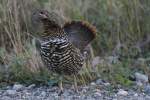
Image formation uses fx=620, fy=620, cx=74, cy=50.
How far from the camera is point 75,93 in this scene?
22.8 feet

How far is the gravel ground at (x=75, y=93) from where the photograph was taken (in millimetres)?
6719

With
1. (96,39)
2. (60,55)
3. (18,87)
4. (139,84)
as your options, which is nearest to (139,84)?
(139,84)

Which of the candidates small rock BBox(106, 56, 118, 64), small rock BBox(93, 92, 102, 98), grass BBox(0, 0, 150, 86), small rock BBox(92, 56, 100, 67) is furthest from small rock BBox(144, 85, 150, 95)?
small rock BBox(106, 56, 118, 64)

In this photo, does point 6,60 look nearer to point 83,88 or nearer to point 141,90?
point 83,88

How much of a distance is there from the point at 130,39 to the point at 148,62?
695 mm

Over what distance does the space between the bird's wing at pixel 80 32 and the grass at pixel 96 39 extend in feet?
1.46

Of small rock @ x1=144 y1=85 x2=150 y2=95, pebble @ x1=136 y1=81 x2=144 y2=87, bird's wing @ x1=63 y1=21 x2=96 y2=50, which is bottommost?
small rock @ x1=144 y1=85 x2=150 y2=95

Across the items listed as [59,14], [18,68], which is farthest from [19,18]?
[18,68]

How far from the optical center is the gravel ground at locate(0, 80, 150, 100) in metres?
6.72

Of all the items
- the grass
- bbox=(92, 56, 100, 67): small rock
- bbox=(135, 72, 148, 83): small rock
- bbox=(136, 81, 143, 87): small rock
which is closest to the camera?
bbox=(136, 81, 143, 87): small rock

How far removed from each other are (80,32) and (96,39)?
1694 millimetres

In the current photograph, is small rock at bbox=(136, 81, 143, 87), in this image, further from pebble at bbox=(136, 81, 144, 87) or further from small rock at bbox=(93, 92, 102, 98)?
small rock at bbox=(93, 92, 102, 98)

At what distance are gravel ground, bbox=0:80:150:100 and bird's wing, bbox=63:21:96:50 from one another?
0.51 meters

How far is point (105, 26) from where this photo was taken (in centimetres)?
905
